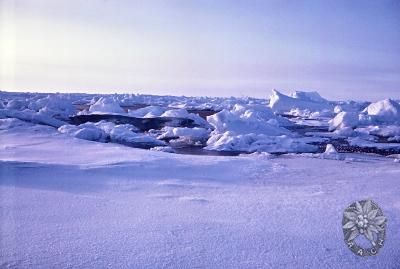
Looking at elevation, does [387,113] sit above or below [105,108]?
above

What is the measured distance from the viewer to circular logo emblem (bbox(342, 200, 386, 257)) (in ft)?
8.64

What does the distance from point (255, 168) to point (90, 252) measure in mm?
3861

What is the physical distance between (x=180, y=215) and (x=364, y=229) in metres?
1.49

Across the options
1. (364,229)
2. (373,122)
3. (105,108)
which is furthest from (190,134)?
(373,122)

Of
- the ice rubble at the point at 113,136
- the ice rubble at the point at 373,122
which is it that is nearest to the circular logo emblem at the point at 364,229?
the ice rubble at the point at 113,136

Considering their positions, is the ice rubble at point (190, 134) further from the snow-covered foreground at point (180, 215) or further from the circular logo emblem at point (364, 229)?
the circular logo emblem at point (364, 229)

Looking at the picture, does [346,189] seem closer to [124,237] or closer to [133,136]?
[124,237]

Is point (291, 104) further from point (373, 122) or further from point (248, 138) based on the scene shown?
point (248, 138)

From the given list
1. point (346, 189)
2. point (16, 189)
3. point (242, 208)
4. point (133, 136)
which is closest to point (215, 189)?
point (242, 208)

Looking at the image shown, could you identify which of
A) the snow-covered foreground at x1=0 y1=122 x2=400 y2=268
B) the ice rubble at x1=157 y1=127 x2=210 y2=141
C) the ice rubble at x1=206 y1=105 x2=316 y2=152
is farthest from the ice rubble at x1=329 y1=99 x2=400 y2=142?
the snow-covered foreground at x1=0 y1=122 x2=400 y2=268

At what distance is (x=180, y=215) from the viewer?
320 cm

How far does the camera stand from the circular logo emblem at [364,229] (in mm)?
2633

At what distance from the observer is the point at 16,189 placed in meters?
3.88

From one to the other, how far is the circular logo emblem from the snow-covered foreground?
0.21ft
